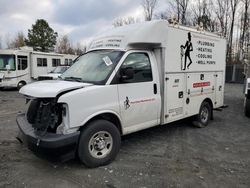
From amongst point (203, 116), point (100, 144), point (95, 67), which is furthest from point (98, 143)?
point (203, 116)

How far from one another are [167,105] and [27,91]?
9.94 ft

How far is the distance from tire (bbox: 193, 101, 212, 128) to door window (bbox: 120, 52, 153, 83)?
2628 millimetres

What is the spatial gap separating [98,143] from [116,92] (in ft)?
3.21

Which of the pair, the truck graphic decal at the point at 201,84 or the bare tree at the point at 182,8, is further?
the bare tree at the point at 182,8

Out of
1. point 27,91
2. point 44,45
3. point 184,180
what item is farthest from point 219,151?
point 44,45

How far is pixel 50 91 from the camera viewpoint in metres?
3.79

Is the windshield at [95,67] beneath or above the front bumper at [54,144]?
above

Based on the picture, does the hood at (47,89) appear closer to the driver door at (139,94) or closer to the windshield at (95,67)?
the windshield at (95,67)

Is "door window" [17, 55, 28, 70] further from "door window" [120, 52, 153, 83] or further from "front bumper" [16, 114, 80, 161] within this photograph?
"front bumper" [16, 114, 80, 161]

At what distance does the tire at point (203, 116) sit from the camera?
278 inches

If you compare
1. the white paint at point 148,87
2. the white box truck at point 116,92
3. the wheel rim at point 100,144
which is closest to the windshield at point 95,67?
the white box truck at point 116,92

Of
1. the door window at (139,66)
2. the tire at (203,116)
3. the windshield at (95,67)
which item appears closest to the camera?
the windshield at (95,67)

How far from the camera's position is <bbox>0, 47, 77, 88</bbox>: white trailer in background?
16.5 m

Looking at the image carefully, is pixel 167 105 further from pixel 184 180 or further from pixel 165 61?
pixel 184 180
